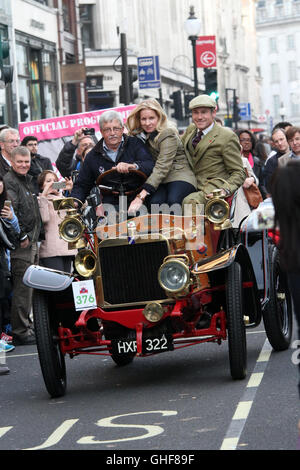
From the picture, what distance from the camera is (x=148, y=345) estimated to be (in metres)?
8.22

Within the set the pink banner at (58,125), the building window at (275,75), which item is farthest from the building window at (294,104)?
the pink banner at (58,125)

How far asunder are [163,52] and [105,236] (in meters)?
50.6

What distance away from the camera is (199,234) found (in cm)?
862

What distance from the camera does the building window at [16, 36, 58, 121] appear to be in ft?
99.3

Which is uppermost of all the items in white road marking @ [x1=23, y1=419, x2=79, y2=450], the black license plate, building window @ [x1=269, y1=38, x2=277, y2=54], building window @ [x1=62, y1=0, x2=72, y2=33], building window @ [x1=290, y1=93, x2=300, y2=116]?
building window @ [x1=269, y1=38, x2=277, y2=54]

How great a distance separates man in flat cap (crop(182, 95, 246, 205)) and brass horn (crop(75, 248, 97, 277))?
1110mm

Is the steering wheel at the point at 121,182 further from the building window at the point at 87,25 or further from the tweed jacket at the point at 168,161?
the building window at the point at 87,25

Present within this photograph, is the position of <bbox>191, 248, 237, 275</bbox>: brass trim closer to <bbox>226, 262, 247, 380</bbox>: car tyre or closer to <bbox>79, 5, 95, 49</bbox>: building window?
<bbox>226, 262, 247, 380</bbox>: car tyre

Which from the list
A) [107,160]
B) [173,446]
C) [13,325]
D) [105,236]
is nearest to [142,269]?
[105,236]

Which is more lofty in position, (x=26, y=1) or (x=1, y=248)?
(x=26, y=1)

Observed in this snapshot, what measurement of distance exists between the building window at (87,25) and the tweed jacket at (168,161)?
38.6 metres

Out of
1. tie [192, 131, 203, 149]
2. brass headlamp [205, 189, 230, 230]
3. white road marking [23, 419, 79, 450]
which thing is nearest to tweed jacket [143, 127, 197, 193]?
tie [192, 131, 203, 149]

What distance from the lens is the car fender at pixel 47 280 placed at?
833cm
